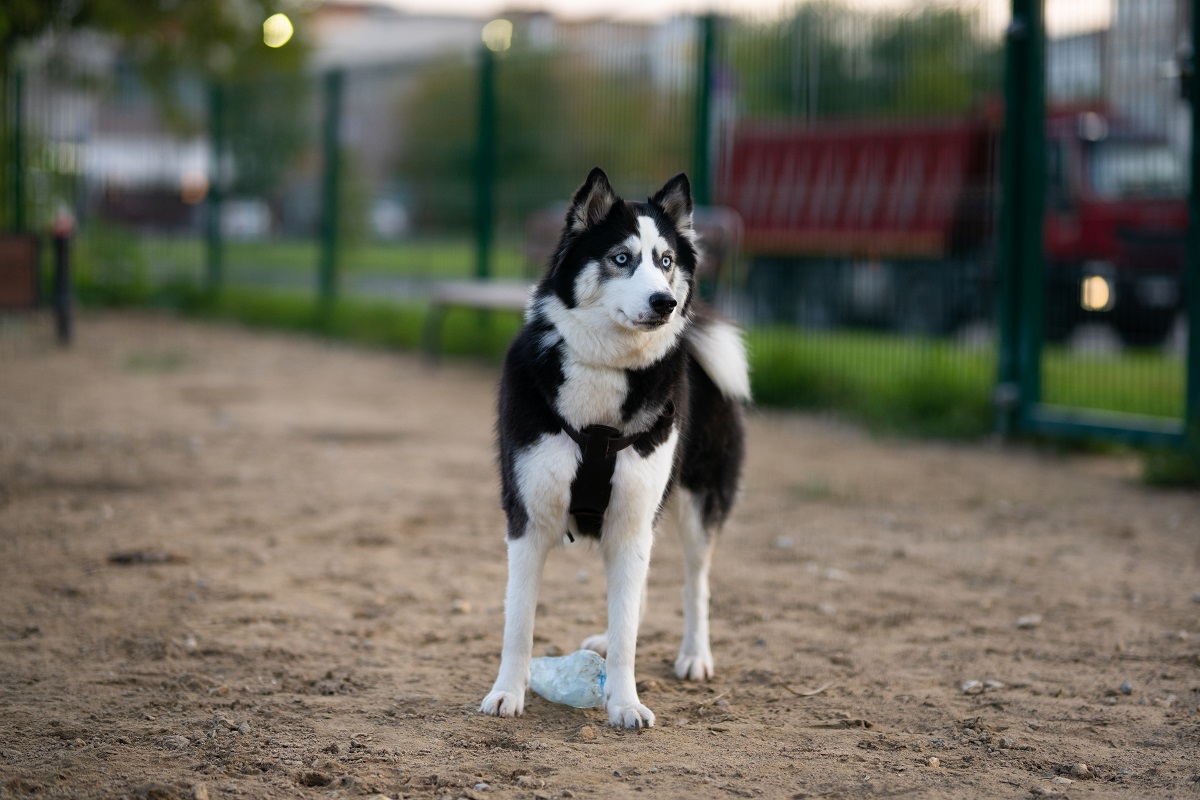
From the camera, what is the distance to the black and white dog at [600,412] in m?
3.52

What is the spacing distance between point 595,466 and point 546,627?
46.6 inches

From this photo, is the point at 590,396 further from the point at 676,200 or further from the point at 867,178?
the point at 867,178

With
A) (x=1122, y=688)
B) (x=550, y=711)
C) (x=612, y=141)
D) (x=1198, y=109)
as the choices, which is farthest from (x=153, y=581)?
(x=612, y=141)

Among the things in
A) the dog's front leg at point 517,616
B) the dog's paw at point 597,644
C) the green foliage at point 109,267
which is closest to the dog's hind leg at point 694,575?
the dog's paw at point 597,644

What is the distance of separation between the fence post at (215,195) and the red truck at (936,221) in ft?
28.9

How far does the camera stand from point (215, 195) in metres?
16.6

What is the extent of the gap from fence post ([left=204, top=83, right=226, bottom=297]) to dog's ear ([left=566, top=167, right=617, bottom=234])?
13689 mm

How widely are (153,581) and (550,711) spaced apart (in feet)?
6.35

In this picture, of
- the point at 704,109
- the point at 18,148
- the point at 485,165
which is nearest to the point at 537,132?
the point at 485,165

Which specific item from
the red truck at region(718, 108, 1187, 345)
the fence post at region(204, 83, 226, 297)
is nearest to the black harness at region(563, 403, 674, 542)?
the red truck at region(718, 108, 1187, 345)

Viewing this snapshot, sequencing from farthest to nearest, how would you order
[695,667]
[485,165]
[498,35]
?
1. [498,35]
2. [485,165]
3. [695,667]

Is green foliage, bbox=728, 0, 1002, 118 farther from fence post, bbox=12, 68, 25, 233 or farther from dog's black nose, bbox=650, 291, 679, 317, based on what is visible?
fence post, bbox=12, 68, 25, 233

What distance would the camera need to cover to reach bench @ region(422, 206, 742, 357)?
9711mm

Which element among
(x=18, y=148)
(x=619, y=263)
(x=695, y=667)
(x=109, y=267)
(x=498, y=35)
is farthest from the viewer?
(x=109, y=267)
